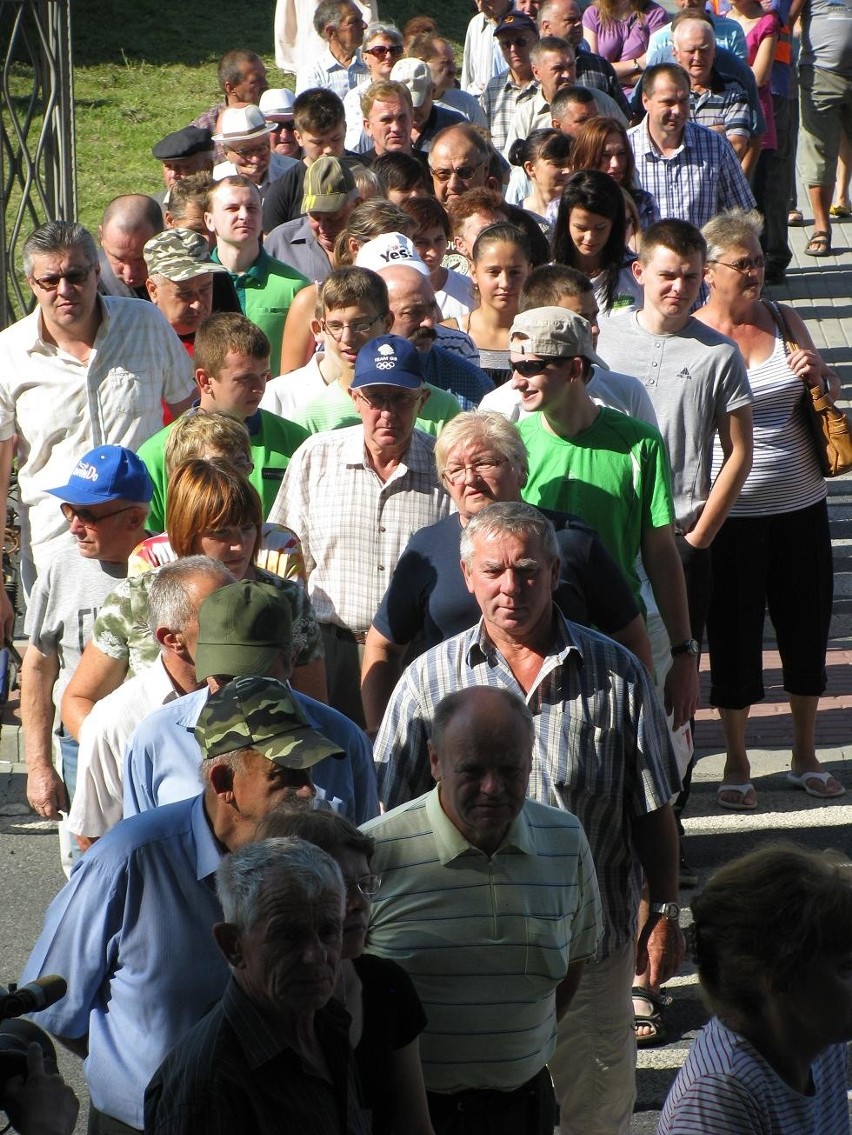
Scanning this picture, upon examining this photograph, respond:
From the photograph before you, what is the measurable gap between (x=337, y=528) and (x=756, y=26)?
937cm

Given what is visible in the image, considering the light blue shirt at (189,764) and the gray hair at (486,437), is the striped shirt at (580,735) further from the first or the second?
the gray hair at (486,437)

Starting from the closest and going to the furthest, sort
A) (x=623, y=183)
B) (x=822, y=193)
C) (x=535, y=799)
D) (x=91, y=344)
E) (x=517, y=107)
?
(x=535, y=799), (x=91, y=344), (x=623, y=183), (x=517, y=107), (x=822, y=193)

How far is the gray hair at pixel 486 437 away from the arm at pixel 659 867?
1149mm

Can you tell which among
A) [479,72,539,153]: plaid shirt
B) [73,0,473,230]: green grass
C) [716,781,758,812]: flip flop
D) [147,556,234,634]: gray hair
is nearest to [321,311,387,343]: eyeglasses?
[147,556,234,634]: gray hair

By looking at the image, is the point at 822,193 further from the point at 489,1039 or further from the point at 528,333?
the point at 489,1039

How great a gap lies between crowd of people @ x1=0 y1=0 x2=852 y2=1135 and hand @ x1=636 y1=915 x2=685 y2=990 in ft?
0.08

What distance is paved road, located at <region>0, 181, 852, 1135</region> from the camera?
17.7 ft

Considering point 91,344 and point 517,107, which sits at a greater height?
point 517,107

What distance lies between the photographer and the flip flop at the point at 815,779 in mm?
7133

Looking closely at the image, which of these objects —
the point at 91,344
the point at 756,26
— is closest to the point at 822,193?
the point at 756,26

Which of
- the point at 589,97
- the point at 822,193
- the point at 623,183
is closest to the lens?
the point at 623,183

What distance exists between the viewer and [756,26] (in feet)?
44.4

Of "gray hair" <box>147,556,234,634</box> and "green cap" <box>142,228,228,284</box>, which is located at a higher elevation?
"green cap" <box>142,228,228,284</box>

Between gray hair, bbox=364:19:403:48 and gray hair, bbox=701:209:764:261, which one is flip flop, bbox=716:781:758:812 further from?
gray hair, bbox=364:19:403:48
